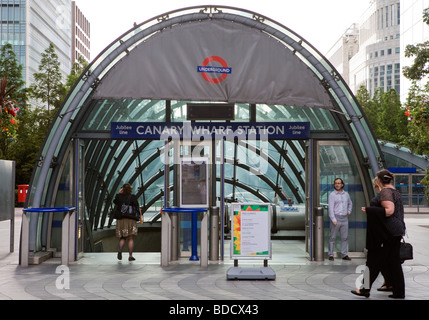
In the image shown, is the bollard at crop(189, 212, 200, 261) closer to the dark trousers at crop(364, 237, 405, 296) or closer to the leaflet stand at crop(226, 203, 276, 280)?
the leaflet stand at crop(226, 203, 276, 280)

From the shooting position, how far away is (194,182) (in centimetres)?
1303

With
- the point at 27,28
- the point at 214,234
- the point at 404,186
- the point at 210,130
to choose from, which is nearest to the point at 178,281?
the point at 214,234

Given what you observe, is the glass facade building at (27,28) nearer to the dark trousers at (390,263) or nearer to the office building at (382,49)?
the office building at (382,49)

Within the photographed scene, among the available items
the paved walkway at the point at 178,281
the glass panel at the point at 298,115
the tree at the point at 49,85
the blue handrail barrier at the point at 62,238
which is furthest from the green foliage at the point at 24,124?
the paved walkway at the point at 178,281

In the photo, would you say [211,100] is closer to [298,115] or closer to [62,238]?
[298,115]

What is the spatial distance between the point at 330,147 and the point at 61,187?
5806 millimetres

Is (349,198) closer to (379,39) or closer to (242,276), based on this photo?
(242,276)

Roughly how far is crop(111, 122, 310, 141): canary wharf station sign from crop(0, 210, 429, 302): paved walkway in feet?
8.33

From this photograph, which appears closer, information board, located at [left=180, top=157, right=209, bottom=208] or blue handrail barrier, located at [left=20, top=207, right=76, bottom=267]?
blue handrail barrier, located at [left=20, top=207, right=76, bottom=267]

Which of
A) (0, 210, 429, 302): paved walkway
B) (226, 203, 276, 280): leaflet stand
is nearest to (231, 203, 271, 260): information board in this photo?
(226, 203, 276, 280): leaflet stand

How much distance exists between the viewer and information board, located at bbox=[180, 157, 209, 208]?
42.6 feet

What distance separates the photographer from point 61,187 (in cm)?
1311

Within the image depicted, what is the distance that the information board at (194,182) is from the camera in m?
13.0

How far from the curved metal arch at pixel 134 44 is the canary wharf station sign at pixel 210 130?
2.99 feet
